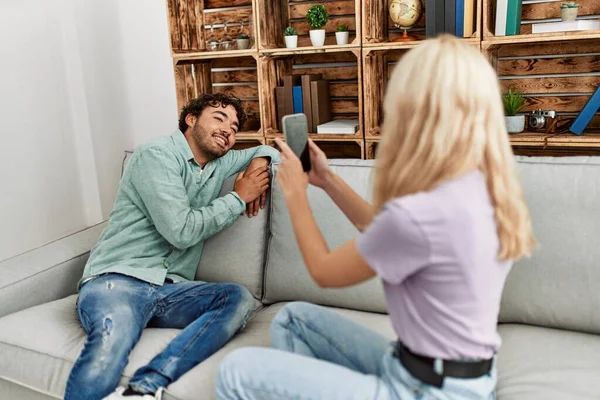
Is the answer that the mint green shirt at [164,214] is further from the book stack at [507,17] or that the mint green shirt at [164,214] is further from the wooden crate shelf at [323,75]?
the book stack at [507,17]

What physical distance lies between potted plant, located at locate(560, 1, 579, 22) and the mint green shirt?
4.27 feet

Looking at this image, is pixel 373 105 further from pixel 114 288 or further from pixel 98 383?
pixel 98 383

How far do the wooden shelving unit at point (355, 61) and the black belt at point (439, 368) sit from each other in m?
1.56

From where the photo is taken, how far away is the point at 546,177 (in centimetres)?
→ 168

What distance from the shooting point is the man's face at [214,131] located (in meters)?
2.00

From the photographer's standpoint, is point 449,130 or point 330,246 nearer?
point 449,130

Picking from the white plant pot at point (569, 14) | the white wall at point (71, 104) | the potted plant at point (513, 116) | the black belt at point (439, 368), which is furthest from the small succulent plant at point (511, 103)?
the white wall at point (71, 104)

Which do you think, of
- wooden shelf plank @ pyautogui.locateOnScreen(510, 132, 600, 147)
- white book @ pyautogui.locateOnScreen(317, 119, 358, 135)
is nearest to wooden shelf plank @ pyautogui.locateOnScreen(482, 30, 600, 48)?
wooden shelf plank @ pyautogui.locateOnScreen(510, 132, 600, 147)

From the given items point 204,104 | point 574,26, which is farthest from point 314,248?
point 574,26

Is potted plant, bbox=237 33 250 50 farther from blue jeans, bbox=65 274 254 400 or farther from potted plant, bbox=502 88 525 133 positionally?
blue jeans, bbox=65 274 254 400

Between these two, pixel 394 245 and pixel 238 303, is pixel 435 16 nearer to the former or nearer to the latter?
pixel 238 303

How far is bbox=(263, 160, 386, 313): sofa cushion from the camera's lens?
1825 millimetres

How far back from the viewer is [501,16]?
2340 mm

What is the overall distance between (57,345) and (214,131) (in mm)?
826
